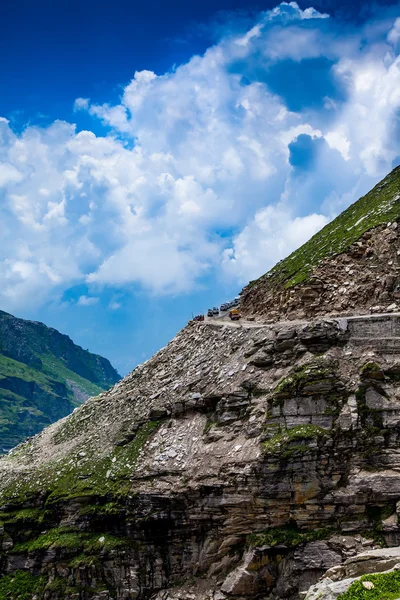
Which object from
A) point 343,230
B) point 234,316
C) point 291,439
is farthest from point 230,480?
point 343,230

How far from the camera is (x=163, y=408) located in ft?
177

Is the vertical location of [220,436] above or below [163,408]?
below

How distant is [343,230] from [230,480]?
34.0 m

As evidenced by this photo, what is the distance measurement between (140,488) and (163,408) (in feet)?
26.4

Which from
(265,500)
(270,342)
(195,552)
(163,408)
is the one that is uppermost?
(270,342)

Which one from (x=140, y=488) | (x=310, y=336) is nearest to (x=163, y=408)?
(x=140, y=488)

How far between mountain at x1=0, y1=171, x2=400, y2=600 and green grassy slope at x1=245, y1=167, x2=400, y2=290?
3.77ft

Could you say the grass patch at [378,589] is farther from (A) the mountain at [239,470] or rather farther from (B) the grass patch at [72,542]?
(B) the grass patch at [72,542]

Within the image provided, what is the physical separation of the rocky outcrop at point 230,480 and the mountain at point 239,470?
106 millimetres

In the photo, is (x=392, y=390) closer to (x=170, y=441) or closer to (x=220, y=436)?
(x=220, y=436)

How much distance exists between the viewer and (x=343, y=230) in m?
67.1

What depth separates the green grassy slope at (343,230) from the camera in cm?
6103

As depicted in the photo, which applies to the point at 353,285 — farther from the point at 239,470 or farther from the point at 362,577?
the point at 362,577

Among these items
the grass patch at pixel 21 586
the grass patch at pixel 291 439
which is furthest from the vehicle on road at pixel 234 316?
the grass patch at pixel 21 586
